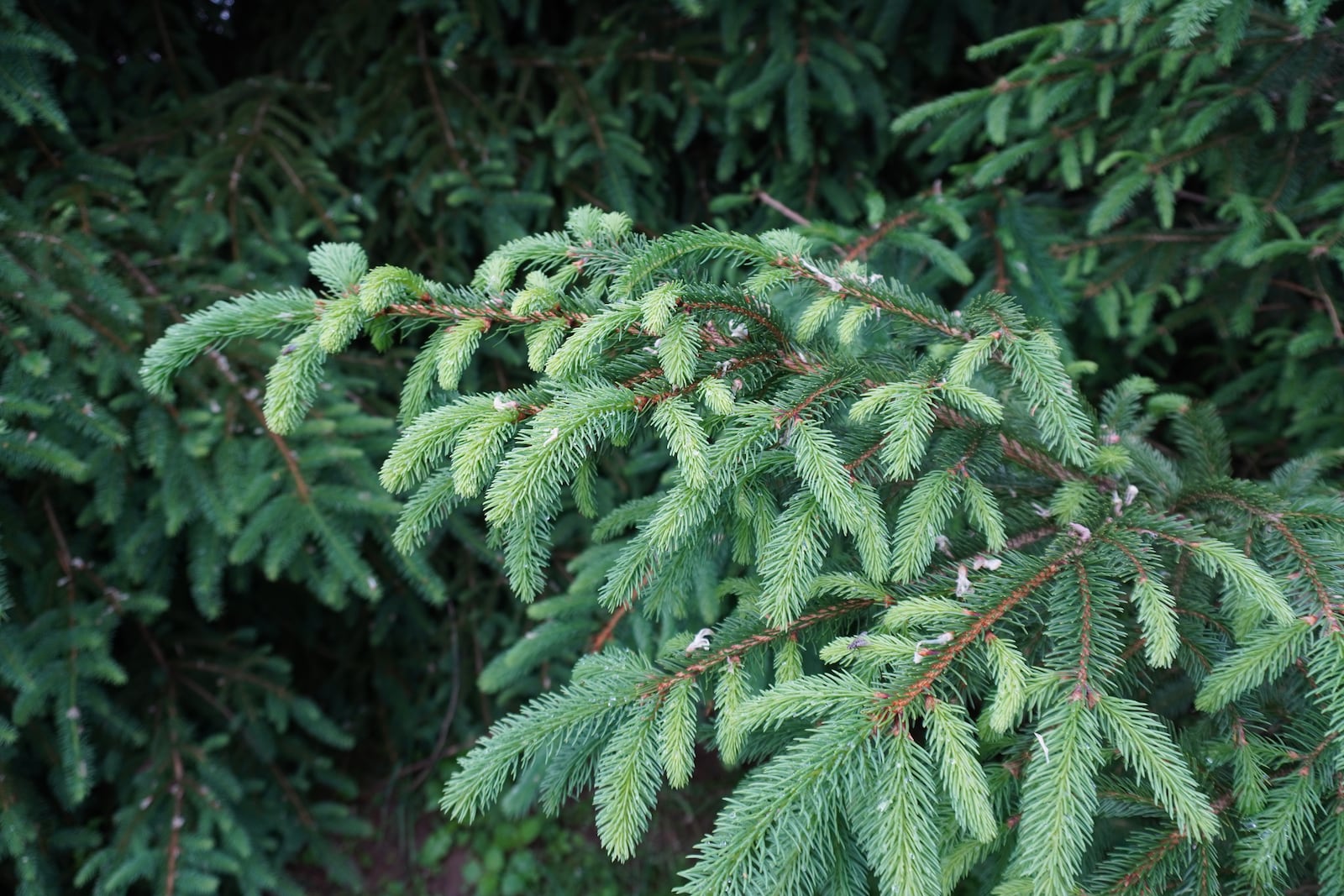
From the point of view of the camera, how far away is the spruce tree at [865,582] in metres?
0.97

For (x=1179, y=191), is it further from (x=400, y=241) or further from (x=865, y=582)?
(x=400, y=241)

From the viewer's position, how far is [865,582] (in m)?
1.18

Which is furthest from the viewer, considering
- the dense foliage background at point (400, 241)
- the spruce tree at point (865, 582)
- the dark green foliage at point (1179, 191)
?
the dense foliage background at point (400, 241)

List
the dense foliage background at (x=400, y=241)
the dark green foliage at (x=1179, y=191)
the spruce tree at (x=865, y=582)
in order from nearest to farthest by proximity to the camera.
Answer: the spruce tree at (x=865, y=582)
the dark green foliage at (x=1179, y=191)
the dense foliage background at (x=400, y=241)

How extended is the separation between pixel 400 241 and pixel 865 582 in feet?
7.82

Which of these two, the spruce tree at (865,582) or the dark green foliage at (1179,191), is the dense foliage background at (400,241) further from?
the spruce tree at (865,582)

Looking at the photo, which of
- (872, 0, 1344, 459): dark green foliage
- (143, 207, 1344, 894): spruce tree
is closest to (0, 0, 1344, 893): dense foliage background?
(872, 0, 1344, 459): dark green foliage

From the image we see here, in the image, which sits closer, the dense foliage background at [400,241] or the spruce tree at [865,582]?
the spruce tree at [865,582]

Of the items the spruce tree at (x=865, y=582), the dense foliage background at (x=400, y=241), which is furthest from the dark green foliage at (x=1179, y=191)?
the spruce tree at (x=865, y=582)

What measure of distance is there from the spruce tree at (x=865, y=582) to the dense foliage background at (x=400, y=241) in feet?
1.58

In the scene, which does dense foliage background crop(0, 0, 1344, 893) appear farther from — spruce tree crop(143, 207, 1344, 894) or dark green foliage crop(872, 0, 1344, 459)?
spruce tree crop(143, 207, 1344, 894)

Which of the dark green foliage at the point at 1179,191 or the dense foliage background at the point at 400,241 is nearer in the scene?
the dark green foliage at the point at 1179,191

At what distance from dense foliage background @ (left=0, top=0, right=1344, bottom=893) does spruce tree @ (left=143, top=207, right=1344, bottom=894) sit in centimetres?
48

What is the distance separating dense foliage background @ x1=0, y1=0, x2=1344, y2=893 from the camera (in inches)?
81.4
